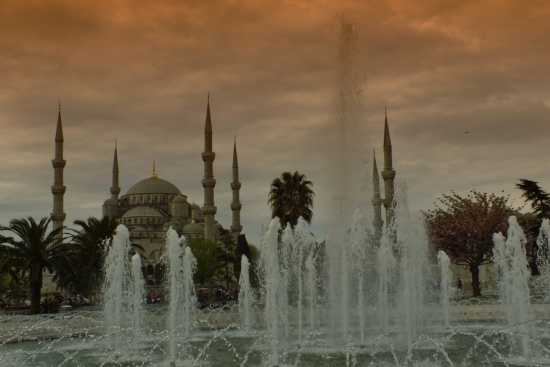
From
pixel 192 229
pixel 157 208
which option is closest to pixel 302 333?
pixel 192 229

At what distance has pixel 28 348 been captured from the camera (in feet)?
46.9

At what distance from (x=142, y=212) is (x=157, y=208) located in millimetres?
5564

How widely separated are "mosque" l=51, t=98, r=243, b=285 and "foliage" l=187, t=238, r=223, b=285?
617 centimetres

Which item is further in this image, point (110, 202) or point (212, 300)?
point (110, 202)

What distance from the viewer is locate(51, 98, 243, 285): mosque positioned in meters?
48.3

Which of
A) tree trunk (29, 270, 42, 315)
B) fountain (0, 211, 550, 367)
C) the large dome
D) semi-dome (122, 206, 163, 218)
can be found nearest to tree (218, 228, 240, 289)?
semi-dome (122, 206, 163, 218)

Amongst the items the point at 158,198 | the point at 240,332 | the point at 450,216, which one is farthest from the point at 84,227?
the point at 158,198

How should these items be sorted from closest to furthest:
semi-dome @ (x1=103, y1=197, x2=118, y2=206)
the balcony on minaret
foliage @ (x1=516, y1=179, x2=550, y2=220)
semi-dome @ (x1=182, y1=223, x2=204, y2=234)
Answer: foliage @ (x1=516, y1=179, x2=550, y2=220), the balcony on minaret, semi-dome @ (x1=182, y1=223, x2=204, y2=234), semi-dome @ (x1=103, y1=197, x2=118, y2=206)

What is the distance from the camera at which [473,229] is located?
29.4m

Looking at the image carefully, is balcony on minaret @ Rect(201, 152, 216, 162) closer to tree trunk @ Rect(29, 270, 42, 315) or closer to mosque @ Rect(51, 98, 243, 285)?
mosque @ Rect(51, 98, 243, 285)

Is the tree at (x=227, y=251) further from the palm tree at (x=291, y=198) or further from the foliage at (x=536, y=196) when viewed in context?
the foliage at (x=536, y=196)

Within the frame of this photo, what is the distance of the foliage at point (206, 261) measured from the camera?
147 ft

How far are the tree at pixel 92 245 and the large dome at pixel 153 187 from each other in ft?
174

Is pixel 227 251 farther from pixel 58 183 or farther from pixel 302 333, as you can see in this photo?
pixel 302 333
